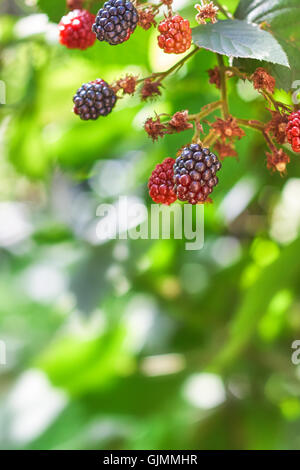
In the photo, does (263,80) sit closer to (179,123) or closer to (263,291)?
(179,123)

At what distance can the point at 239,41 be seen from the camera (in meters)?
0.35

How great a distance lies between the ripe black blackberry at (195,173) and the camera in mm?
344

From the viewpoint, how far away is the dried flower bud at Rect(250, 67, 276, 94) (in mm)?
357

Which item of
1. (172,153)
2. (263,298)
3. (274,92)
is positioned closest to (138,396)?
(263,298)

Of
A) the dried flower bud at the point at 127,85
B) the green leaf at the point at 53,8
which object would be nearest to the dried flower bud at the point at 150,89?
the dried flower bud at the point at 127,85

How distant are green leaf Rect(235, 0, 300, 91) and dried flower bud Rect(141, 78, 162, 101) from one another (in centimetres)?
7

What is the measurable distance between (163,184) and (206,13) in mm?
111

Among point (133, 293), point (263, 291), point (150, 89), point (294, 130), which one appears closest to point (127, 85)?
point (150, 89)

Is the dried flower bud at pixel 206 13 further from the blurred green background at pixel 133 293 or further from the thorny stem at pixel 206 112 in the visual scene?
the blurred green background at pixel 133 293

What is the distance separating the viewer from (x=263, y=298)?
760mm

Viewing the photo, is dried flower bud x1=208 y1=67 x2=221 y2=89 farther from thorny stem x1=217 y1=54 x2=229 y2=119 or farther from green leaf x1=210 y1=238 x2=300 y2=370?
green leaf x1=210 y1=238 x2=300 y2=370

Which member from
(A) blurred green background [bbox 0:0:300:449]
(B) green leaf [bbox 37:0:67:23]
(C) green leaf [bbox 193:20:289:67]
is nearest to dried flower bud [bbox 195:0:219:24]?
(C) green leaf [bbox 193:20:289:67]
